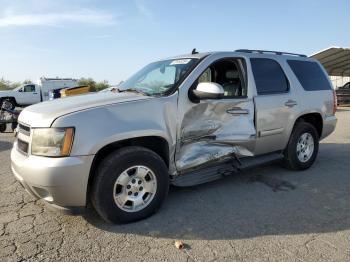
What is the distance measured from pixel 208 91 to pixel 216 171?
1.15 metres

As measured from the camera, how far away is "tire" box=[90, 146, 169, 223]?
11.6ft

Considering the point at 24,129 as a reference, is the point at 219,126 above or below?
below

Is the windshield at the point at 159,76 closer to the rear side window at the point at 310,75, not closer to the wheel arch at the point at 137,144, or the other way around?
the wheel arch at the point at 137,144

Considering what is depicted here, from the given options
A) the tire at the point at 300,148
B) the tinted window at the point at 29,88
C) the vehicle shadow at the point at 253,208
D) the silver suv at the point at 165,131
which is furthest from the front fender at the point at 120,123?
the tinted window at the point at 29,88

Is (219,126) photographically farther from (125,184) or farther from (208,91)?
(125,184)

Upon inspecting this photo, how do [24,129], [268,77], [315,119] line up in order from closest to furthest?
[24,129] → [268,77] → [315,119]

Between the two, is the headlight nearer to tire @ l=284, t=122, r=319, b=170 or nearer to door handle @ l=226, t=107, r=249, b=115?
door handle @ l=226, t=107, r=249, b=115

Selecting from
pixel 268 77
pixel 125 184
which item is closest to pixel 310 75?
pixel 268 77

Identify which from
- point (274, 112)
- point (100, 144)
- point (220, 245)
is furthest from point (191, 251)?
point (274, 112)

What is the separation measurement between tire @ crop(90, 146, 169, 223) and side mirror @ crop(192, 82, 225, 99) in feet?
2.95

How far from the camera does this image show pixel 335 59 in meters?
24.0

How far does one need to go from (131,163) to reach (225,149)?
144 centimetres

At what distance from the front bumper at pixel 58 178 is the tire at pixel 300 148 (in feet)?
11.3

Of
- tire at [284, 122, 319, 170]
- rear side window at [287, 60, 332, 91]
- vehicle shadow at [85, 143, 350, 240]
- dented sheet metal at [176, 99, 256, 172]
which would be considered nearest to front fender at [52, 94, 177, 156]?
dented sheet metal at [176, 99, 256, 172]
